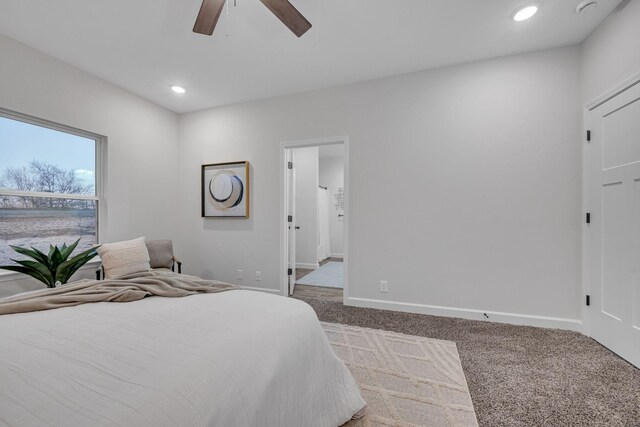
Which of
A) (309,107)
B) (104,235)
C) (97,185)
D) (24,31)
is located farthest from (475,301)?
(24,31)

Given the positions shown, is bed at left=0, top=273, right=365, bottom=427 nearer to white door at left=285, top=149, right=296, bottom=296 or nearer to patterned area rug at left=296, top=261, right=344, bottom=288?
white door at left=285, top=149, right=296, bottom=296

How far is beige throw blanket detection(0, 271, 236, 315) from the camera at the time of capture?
1.30m

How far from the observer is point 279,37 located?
2.27 m

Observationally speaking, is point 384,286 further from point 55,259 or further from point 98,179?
point 98,179

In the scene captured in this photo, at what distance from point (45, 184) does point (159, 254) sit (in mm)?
1234

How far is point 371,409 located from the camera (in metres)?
1.46

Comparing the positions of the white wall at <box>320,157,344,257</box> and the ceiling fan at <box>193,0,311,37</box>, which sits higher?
the ceiling fan at <box>193,0,311,37</box>

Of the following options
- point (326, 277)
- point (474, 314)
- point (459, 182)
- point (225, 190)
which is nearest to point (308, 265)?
point (326, 277)

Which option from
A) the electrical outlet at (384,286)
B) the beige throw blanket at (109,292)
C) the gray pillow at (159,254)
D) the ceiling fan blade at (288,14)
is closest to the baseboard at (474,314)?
the electrical outlet at (384,286)

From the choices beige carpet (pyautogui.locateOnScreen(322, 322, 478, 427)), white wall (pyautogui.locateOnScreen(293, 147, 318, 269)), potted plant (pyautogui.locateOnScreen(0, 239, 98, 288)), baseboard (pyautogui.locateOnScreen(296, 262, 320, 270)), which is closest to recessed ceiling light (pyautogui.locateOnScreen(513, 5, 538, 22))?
beige carpet (pyautogui.locateOnScreen(322, 322, 478, 427))

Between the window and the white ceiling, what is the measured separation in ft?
2.47

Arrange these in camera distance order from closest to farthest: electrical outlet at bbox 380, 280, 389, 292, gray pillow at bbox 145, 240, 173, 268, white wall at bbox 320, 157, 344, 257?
electrical outlet at bbox 380, 280, 389, 292 → gray pillow at bbox 145, 240, 173, 268 → white wall at bbox 320, 157, 344, 257

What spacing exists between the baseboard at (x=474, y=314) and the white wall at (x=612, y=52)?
6.40 ft

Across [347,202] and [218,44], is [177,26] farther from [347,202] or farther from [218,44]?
[347,202]
